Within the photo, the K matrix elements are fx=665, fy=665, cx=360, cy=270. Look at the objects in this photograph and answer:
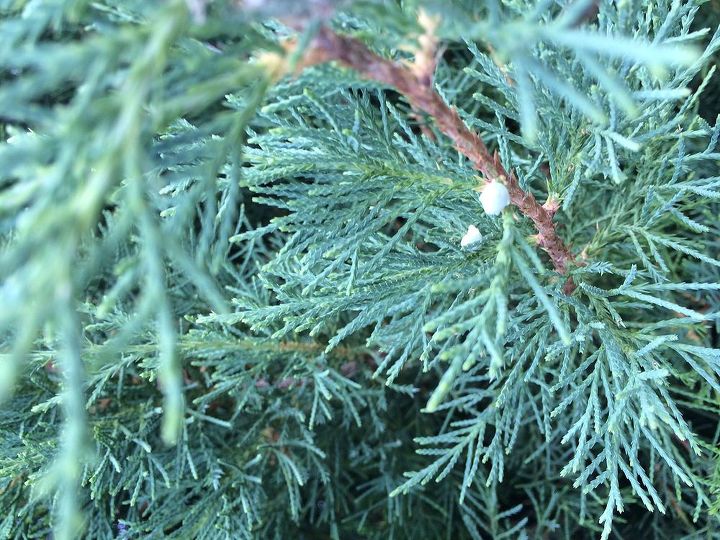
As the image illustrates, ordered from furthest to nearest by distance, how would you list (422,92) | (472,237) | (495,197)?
1. (472,237)
2. (495,197)
3. (422,92)

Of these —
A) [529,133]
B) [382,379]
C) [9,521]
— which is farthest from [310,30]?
[9,521]

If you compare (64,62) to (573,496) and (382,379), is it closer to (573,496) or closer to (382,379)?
(382,379)

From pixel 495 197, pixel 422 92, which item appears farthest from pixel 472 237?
pixel 422 92

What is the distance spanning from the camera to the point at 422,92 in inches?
35.3

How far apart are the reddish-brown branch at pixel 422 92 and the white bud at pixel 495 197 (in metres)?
0.03

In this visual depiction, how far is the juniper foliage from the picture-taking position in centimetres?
61

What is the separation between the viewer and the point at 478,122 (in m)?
1.17

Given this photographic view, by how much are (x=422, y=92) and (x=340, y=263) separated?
0.35 meters

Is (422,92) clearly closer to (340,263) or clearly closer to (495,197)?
(495,197)

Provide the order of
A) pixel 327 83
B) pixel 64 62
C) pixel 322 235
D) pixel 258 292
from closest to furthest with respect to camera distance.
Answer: pixel 64 62, pixel 327 83, pixel 322 235, pixel 258 292

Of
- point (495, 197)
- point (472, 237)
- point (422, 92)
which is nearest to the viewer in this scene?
point (422, 92)

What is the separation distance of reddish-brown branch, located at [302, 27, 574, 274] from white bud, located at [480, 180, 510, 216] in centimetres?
3

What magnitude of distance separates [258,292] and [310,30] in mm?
1132

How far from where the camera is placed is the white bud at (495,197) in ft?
3.39
